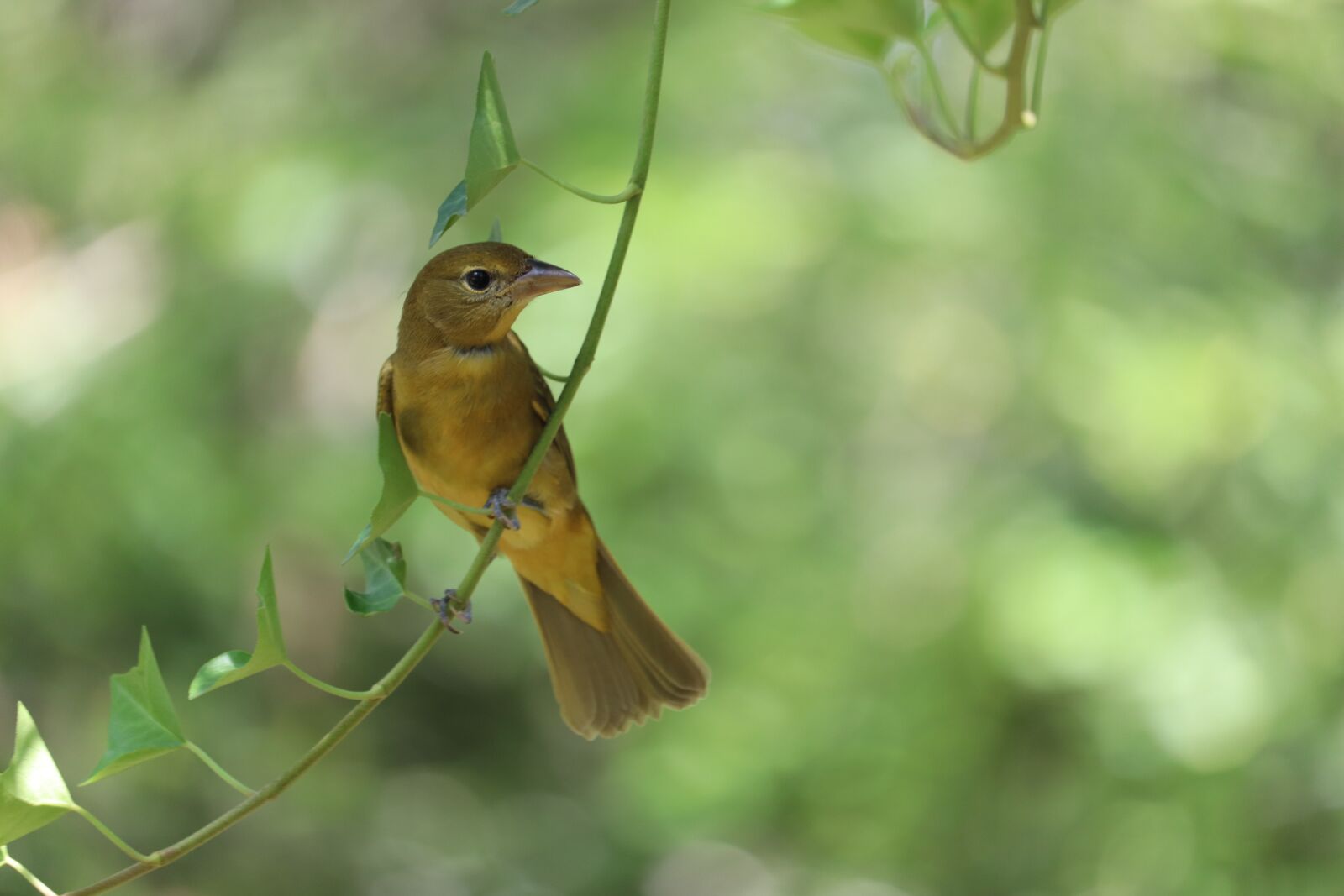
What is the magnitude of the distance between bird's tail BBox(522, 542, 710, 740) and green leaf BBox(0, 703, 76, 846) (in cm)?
138

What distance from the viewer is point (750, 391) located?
5.40m

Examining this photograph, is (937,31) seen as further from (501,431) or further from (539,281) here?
(501,431)

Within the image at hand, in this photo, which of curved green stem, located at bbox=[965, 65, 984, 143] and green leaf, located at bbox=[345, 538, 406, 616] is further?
curved green stem, located at bbox=[965, 65, 984, 143]

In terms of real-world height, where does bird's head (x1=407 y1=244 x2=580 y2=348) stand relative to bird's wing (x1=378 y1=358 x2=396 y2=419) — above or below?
above

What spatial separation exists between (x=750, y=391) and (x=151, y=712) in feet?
14.0

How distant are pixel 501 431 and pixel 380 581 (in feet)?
3.33

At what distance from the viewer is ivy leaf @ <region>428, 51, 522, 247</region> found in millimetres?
1113

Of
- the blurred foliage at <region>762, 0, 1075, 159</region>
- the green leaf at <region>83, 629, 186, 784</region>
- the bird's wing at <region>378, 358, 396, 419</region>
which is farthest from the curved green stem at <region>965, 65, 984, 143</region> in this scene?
the bird's wing at <region>378, 358, 396, 419</region>

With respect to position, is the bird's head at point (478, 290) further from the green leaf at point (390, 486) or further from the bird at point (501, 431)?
the green leaf at point (390, 486)

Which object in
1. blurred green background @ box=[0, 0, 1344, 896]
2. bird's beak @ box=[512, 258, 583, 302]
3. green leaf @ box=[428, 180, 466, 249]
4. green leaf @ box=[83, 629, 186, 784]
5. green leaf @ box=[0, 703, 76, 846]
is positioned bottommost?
green leaf @ box=[0, 703, 76, 846]

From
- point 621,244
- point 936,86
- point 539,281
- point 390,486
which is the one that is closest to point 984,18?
point 936,86

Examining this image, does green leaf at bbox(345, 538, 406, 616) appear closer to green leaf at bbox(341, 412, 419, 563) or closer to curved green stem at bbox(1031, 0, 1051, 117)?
green leaf at bbox(341, 412, 419, 563)

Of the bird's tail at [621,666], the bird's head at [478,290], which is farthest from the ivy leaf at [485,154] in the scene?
the bird's tail at [621,666]

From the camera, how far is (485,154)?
1134 millimetres
